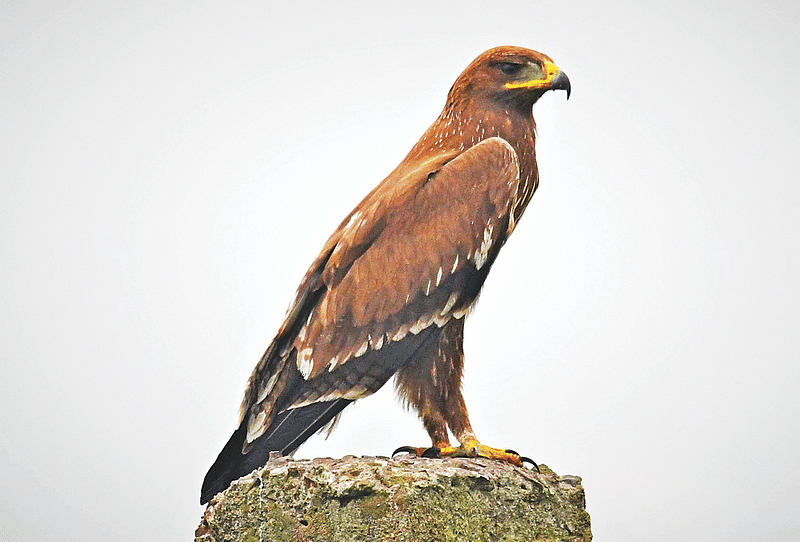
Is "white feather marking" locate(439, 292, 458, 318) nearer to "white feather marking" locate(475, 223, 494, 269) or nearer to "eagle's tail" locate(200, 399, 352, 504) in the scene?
"white feather marking" locate(475, 223, 494, 269)

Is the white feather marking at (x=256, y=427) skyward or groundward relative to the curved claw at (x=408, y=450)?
skyward

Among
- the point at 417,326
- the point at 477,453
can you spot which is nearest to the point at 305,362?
the point at 417,326

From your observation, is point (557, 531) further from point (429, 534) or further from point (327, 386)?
point (327, 386)

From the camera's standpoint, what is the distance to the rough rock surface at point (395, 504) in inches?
111

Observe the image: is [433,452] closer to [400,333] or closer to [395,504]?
[395,504]

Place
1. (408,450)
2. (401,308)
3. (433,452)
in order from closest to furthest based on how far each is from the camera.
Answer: (401,308), (433,452), (408,450)

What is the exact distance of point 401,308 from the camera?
3.06 metres

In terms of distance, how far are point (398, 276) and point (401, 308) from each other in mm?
120

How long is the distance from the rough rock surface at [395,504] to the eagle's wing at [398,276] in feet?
0.87

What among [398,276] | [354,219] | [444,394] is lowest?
[444,394]

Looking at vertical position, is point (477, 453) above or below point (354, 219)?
below

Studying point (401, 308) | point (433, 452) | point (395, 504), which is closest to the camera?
point (395, 504)

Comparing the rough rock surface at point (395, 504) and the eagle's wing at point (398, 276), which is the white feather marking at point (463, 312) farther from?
the rough rock surface at point (395, 504)

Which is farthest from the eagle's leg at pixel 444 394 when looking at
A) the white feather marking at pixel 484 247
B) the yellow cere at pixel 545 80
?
the yellow cere at pixel 545 80
